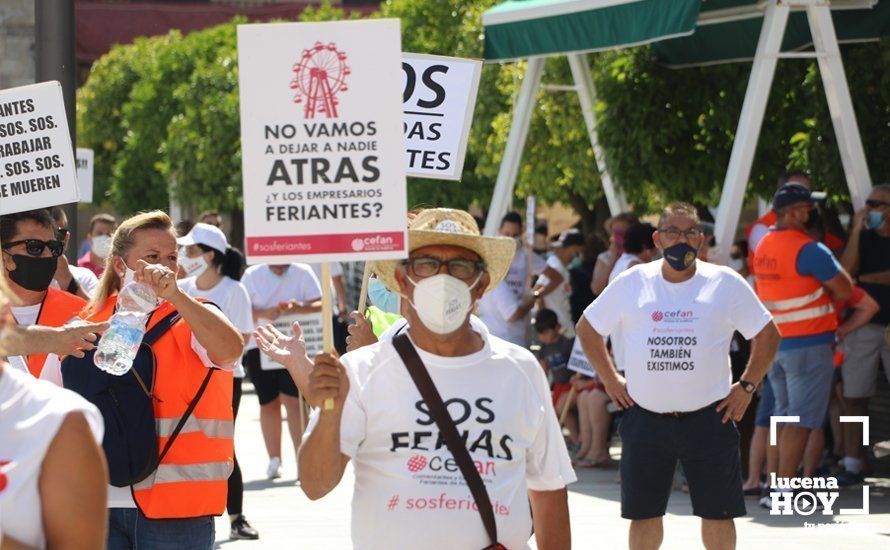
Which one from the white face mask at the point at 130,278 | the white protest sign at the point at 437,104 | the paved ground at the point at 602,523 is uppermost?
the white protest sign at the point at 437,104

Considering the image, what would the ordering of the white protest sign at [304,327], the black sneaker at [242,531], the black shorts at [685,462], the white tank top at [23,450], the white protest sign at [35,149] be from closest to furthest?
the white tank top at [23,450] → the white protest sign at [35,149] → the black shorts at [685,462] → the black sneaker at [242,531] → the white protest sign at [304,327]

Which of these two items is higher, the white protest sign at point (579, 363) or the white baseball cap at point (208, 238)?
the white baseball cap at point (208, 238)

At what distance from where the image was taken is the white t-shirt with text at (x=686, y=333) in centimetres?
742

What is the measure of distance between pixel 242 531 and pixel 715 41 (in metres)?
6.87

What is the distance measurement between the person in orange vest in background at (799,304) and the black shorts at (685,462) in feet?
9.45

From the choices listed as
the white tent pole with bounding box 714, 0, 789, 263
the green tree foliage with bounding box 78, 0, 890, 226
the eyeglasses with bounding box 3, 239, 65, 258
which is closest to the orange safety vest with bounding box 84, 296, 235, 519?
A: the eyeglasses with bounding box 3, 239, 65, 258

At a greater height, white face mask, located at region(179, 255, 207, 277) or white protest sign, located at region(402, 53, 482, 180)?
white protest sign, located at region(402, 53, 482, 180)

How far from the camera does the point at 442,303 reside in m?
4.16

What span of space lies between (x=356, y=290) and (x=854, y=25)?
9117 millimetres

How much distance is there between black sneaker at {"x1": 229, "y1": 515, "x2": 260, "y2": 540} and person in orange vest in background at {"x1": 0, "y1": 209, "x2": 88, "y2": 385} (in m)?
3.85

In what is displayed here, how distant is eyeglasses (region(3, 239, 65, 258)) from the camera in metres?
5.94

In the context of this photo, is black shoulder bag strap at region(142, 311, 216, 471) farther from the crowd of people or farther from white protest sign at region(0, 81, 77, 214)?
white protest sign at region(0, 81, 77, 214)

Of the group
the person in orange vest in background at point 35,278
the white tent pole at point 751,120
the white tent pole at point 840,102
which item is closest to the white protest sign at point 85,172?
the white tent pole at point 751,120

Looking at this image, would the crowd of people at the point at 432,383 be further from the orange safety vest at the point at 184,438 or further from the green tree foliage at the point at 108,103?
the green tree foliage at the point at 108,103
